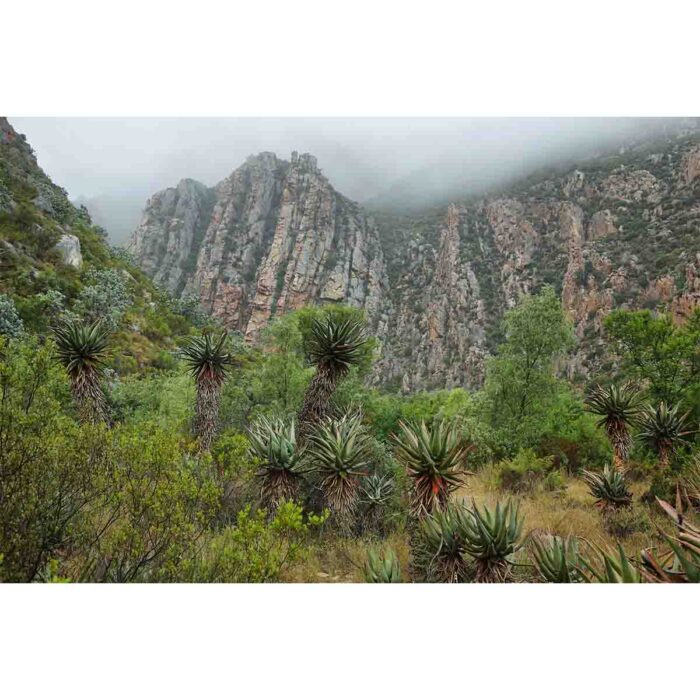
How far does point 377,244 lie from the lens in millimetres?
88938

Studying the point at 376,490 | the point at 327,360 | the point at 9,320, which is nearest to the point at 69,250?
the point at 9,320

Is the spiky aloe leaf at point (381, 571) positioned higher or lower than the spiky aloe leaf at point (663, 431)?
higher

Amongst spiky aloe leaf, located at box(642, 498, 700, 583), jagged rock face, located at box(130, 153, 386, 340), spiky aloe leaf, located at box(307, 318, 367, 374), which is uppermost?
spiky aloe leaf, located at box(642, 498, 700, 583)

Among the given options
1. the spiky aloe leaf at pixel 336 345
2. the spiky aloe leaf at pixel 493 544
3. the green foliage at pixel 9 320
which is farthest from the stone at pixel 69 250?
the spiky aloe leaf at pixel 493 544

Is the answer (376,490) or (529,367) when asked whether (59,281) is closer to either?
(376,490)

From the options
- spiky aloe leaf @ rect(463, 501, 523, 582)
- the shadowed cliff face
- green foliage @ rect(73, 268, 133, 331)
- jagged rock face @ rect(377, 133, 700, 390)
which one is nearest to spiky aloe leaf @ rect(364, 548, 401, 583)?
spiky aloe leaf @ rect(463, 501, 523, 582)

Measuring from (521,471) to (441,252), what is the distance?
69300 millimetres

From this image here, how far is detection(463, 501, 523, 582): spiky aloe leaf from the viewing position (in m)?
5.41

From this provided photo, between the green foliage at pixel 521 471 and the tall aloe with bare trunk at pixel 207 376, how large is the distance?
30.1 feet

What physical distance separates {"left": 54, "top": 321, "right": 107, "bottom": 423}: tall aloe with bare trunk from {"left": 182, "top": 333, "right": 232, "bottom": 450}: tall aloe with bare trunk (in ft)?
7.38

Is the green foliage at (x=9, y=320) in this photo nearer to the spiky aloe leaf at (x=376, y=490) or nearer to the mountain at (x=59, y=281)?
the mountain at (x=59, y=281)

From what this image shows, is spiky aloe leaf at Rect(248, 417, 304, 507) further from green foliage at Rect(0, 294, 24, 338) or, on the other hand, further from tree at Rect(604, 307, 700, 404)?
green foliage at Rect(0, 294, 24, 338)

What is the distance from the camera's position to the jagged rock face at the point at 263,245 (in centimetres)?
8038

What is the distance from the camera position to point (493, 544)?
5.41 m
